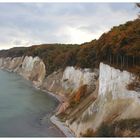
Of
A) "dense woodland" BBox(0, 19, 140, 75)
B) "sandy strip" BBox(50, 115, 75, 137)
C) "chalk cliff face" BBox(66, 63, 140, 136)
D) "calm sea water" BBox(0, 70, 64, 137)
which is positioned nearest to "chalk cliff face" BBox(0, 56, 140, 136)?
"chalk cliff face" BBox(66, 63, 140, 136)

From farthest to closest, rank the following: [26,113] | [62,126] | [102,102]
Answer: [26,113], [62,126], [102,102]

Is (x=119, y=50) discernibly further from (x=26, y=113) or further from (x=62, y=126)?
(x=26, y=113)

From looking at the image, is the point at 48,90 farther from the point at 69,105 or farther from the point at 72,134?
the point at 72,134

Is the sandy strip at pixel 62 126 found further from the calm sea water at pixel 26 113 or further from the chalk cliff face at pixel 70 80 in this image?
the chalk cliff face at pixel 70 80

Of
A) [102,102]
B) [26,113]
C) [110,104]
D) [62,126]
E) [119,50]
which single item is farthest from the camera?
[26,113]

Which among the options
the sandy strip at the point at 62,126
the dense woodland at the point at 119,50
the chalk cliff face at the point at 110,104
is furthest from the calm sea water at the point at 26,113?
the dense woodland at the point at 119,50

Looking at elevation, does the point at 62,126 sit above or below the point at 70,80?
below

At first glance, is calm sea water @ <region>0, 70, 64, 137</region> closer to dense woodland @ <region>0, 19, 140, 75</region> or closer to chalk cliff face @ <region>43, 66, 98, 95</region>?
chalk cliff face @ <region>43, 66, 98, 95</region>

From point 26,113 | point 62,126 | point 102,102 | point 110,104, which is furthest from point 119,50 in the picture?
point 26,113
